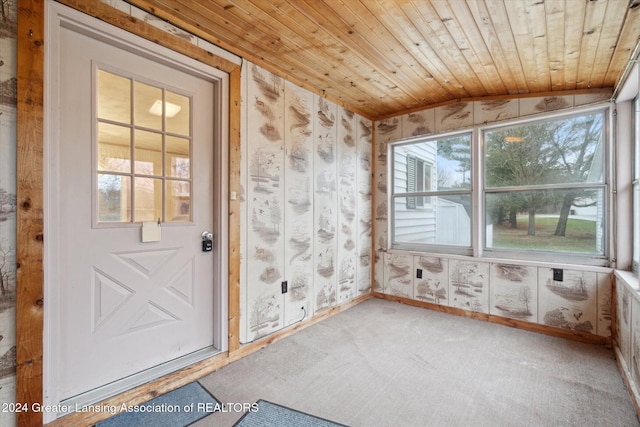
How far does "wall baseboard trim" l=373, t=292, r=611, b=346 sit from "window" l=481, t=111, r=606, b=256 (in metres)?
0.76

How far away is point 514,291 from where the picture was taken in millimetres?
3092

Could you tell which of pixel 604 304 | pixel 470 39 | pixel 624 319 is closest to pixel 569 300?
pixel 604 304

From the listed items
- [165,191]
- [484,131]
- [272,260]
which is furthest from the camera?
[484,131]

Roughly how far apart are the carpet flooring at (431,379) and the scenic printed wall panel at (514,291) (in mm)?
194

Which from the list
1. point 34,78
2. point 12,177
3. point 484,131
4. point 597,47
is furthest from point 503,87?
point 12,177

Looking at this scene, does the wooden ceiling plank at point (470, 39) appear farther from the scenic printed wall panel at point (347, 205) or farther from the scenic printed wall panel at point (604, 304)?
the scenic printed wall panel at point (604, 304)

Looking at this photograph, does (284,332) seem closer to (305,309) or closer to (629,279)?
(305,309)

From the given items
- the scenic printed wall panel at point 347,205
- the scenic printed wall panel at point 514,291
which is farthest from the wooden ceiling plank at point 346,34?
the scenic printed wall panel at point 514,291

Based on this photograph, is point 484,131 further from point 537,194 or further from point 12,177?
point 12,177

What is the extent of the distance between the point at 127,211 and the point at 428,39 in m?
2.47

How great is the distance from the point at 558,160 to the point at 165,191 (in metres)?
3.66

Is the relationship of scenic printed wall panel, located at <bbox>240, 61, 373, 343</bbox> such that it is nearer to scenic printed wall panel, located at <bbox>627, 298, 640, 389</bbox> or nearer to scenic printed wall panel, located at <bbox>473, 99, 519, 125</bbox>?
scenic printed wall panel, located at <bbox>473, 99, 519, 125</bbox>

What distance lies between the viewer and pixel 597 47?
2168 millimetres

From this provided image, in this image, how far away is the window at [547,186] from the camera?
2818 mm
